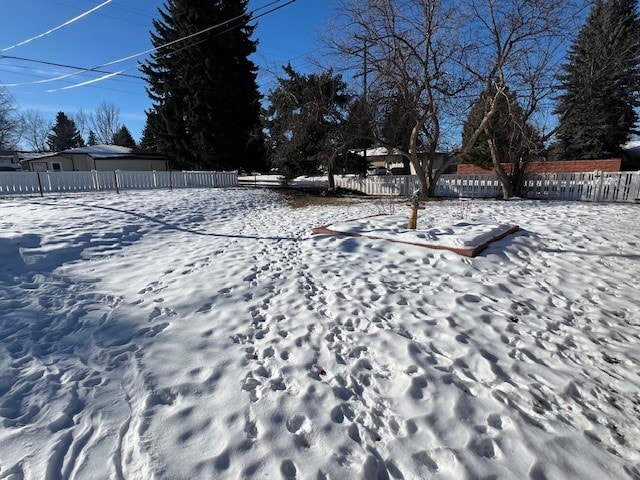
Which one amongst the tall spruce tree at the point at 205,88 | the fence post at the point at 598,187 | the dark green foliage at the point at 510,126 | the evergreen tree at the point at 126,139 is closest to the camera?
the fence post at the point at 598,187

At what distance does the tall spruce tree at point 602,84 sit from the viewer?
12.4 metres

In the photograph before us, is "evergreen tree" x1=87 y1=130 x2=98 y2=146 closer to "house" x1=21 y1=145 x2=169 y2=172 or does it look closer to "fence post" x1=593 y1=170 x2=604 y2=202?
"house" x1=21 y1=145 x2=169 y2=172

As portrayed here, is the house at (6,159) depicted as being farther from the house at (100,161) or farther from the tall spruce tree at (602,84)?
the tall spruce tree at (602,84)

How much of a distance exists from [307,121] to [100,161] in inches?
775

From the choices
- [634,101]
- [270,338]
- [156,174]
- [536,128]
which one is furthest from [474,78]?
[156,174]

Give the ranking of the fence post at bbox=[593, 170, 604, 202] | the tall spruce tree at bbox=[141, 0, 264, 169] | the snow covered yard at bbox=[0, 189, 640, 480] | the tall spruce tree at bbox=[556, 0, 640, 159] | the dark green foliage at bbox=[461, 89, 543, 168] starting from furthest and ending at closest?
the tall spruce tree at bbox=[141, 0, 264, 169] → the tall spruce tree at bbox=[556, 0, 640, 159] → the dark green foliage at bbox=[461, 89, 543, 168] → the fence post at bbox=[593, 170, 604, 202] → the snow covered yard at bbox=[0, 189, 640, 480]

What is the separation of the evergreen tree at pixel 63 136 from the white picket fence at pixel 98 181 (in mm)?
53758

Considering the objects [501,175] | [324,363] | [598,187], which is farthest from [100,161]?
[598,187]

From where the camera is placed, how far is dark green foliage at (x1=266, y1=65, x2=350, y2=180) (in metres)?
14.2

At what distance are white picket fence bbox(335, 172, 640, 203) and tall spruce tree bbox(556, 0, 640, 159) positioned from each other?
224 cm

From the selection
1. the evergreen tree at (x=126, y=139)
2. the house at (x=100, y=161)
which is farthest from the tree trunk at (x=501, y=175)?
the evergreen tree at (x=126, y=139)

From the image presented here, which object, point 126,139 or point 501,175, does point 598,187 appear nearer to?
point 501,175

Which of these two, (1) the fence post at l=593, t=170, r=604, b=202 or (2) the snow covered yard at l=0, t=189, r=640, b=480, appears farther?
(1) the fence post at l=593, t=170, r=604, b=202

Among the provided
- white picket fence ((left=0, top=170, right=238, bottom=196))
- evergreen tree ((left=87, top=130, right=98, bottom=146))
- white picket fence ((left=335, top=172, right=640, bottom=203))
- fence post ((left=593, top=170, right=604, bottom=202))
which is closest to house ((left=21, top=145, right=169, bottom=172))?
white picket fence ((left=0, top=170, right=238, bottom=196))
